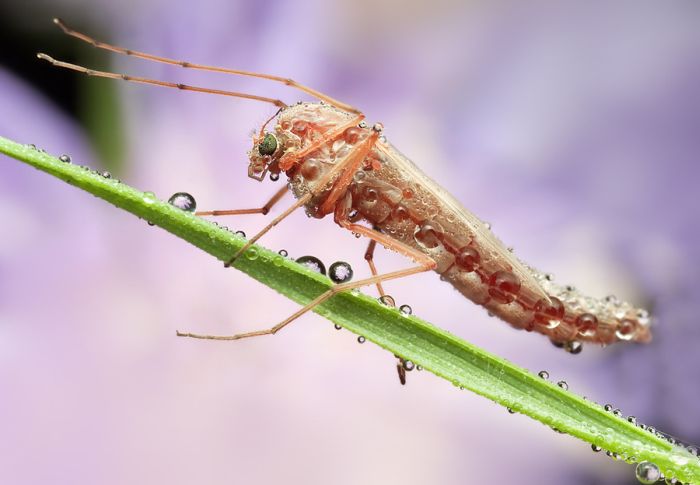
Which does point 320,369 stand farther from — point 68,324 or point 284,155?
point 284,155

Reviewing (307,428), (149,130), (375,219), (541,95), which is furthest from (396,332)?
(541,95)

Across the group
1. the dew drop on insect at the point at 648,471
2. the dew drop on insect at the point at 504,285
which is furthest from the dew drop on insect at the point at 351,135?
the dew drop on insect at the point at 648,471

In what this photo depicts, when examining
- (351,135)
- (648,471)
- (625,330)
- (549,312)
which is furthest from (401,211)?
(648,471)

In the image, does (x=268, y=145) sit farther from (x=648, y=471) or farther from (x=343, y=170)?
(x=648, y=471)

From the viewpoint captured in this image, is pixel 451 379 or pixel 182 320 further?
pixel 182 320

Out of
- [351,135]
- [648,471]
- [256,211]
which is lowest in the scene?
[648,471]

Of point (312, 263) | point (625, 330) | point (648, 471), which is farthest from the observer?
point (625, 330)

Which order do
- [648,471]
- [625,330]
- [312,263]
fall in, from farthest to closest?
[625,330] → [312,263] → [648,471]
